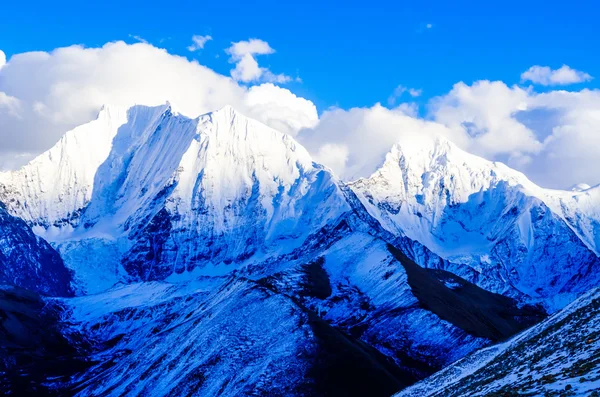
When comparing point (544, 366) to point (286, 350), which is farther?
point (286, 350)

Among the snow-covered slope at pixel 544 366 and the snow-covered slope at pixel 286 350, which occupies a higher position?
the snow-covered slope at pixel 286 350

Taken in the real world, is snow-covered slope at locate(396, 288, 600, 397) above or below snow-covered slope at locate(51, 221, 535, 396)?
below

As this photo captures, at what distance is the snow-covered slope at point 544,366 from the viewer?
44.3 m

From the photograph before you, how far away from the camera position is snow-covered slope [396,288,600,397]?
44.3 m

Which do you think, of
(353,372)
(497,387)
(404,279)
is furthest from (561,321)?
(404,279)

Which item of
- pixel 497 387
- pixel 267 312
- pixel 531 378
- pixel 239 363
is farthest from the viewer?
pixel 267 312

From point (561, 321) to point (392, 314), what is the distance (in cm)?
10764

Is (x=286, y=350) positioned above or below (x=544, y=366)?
above

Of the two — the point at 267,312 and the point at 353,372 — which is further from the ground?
the point at 267,312

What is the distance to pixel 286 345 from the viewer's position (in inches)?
5536

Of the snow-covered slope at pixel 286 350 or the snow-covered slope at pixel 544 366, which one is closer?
the snow-covered slope at pixel 544 366

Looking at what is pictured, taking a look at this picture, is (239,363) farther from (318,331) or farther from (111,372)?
(111,372)

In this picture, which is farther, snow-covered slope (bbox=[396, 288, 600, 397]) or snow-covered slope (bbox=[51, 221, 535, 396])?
snow-covered slope (bbox=[51, 221, 535, 396])

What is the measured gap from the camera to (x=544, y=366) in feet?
189
